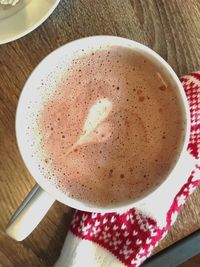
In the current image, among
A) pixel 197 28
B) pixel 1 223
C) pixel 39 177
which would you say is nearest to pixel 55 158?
pixel 39 177

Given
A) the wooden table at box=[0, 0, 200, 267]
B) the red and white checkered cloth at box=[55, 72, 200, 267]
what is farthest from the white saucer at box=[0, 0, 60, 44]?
the red and white checkered cloth at box=[55, 72, 200, 267]

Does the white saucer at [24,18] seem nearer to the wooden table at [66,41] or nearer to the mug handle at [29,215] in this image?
the wooden table at [66,41]

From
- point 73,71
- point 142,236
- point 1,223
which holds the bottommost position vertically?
point 142,236

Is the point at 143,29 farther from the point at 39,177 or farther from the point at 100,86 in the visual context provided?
the point at 39,177

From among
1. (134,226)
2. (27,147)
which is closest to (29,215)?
(27,147)

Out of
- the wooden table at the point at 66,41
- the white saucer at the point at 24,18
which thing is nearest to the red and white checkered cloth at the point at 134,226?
the wooden table at the point at 66,41
